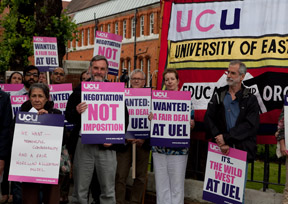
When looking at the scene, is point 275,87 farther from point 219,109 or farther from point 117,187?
point 117,187

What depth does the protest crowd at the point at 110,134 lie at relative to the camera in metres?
5.68

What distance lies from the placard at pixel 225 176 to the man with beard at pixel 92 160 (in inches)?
46.7

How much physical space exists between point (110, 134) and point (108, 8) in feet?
209

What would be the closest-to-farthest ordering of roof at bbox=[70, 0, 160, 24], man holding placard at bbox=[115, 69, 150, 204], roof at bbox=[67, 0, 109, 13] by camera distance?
man holding placard at bbox=[115, 69, 150, 204] → roof at bbox=[70, 0, 160, 24] → roof at bbox=[67, 0, 109, 13]

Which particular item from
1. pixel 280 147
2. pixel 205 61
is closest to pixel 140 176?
pixel 205 61

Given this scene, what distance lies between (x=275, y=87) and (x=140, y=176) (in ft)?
7.55

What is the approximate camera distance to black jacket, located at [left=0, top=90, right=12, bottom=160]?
580cm

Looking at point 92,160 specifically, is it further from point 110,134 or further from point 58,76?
point 58,76

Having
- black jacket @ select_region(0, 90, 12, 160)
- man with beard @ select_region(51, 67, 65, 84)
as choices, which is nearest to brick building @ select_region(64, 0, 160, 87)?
man with beard @ select_region(51, 67, 65, 84)

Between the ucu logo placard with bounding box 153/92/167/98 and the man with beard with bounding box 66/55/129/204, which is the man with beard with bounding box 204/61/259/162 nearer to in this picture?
the ucu logo placard with bounding box 153/92/167/98

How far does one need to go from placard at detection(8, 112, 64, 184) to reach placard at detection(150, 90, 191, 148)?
1.67 metres

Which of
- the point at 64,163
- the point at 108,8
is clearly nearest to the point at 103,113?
the point at 64,163

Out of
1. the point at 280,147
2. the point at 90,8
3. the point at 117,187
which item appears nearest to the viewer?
the point at 280,147

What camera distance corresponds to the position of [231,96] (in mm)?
6160
